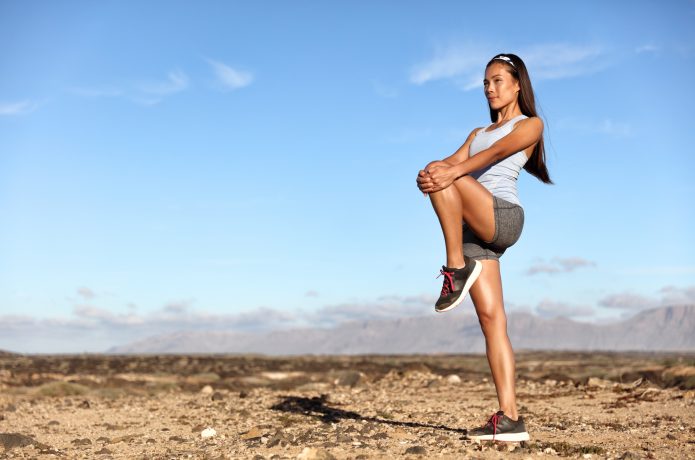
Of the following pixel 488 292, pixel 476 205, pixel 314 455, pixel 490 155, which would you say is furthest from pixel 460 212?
pixel 314 455

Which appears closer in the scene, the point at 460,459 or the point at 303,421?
the point at 460,459

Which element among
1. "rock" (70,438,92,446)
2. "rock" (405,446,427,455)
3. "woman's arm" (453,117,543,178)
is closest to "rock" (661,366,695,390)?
"woman's arm" (453,117,543,178)

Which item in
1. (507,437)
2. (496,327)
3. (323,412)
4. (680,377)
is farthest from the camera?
(680,377)

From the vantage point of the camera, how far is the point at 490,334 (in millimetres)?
5906

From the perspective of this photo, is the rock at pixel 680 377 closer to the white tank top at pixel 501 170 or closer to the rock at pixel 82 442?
the white tank top at pixel 501 170

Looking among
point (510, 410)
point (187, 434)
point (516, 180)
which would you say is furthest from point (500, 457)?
point (187, 434)

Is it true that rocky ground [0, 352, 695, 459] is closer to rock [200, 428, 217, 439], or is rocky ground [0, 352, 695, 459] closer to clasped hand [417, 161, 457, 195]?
rock [200, 428, 217, 439]

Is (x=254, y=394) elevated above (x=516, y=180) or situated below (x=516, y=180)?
below

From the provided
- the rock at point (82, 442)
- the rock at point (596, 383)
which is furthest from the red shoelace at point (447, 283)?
the rock at point (596, 383)

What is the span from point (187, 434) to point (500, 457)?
4.61 meters

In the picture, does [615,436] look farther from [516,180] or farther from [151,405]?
[151,405]

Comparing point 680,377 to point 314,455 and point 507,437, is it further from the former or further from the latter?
point 314,455

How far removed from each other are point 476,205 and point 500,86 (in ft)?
4.12

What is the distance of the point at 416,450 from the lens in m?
5.49
